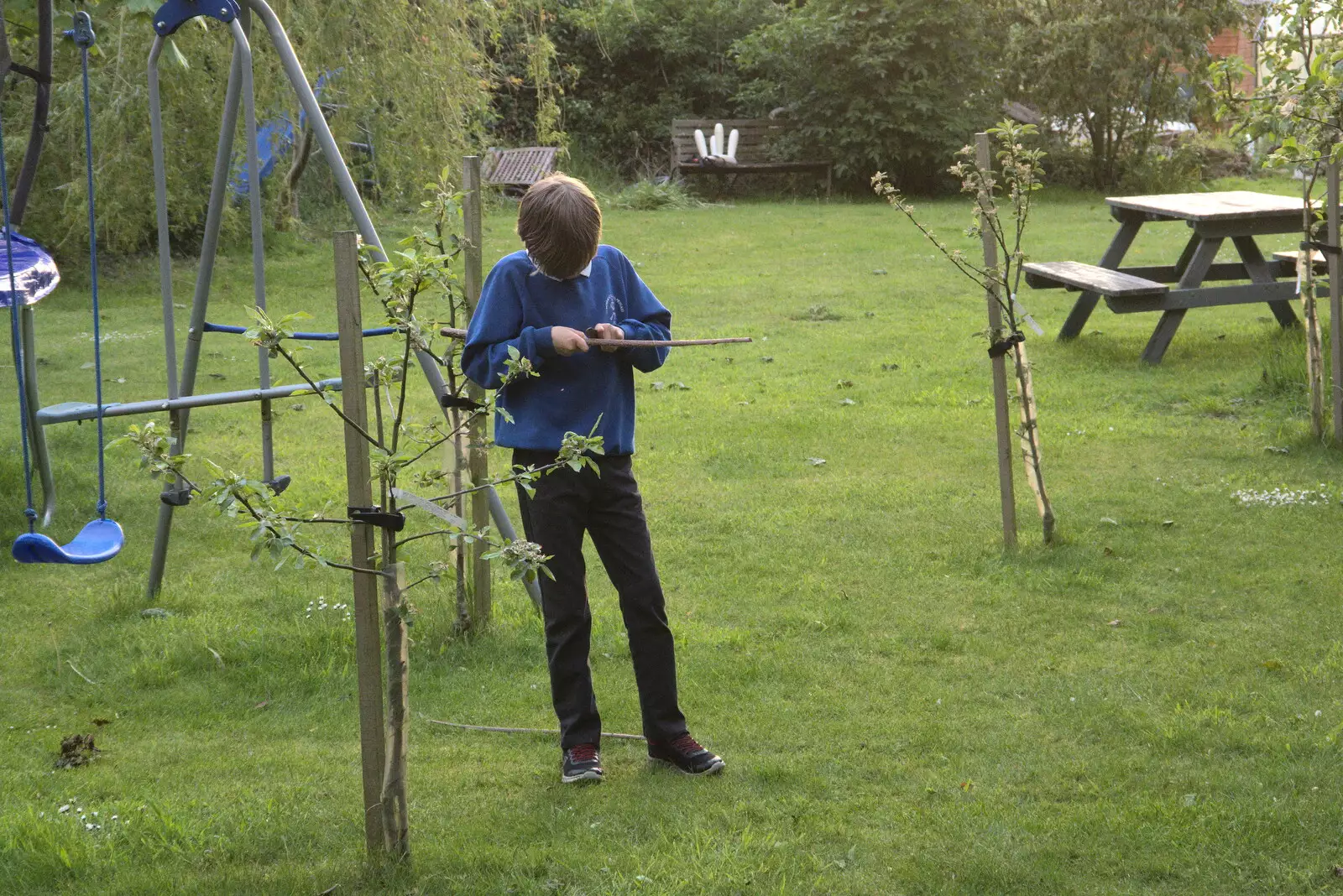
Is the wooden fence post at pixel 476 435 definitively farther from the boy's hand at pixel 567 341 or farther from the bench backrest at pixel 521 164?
the bench backrest at pixel 521 164

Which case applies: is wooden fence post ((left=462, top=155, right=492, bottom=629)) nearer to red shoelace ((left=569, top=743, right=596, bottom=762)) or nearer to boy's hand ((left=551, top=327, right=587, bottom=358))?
red shoelace ((left=569, top=743, right=596, bottom=762))

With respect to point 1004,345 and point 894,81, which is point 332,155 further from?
point 894,81

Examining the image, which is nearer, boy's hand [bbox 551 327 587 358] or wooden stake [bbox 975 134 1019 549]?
boy's hand [bbox 551 327 587 358]

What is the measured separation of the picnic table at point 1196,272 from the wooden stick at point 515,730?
599 centimetres

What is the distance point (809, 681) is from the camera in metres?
4.67

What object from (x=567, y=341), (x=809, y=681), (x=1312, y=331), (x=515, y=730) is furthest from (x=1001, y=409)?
(x=567, y=341)

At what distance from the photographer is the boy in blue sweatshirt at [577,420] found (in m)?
3.64

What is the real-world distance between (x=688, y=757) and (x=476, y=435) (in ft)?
4.62

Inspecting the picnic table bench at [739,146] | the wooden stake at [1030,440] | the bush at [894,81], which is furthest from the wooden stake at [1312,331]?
the picnic table bench at [739,146]

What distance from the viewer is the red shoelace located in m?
3.92

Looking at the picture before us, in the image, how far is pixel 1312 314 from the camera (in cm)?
707

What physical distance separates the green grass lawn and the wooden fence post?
0.15 meters

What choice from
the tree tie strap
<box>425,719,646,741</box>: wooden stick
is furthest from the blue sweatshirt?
the tree tie strap

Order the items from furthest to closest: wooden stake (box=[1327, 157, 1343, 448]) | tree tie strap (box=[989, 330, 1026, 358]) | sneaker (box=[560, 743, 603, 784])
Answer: wooden stake (box=[1327, 157, 1343, 448]), tree tie strap (box=[989, 330, 1026, 358]), sneaker (box=[560, 743, 603, 784])
